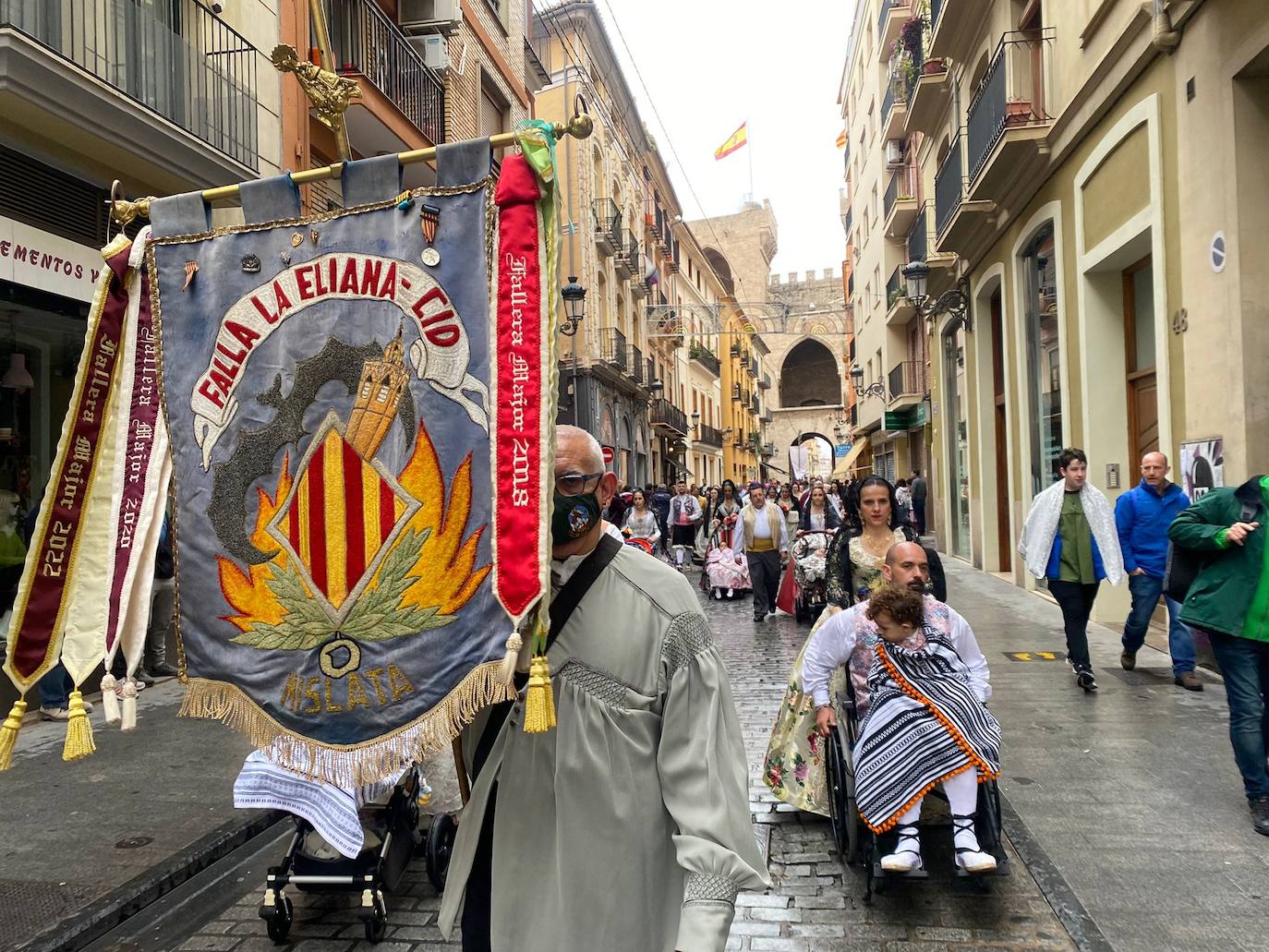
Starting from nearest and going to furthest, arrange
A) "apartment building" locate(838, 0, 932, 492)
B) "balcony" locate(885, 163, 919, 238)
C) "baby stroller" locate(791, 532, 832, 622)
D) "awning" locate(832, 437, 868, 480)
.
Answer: "baby stroller" locate(791, 532, 832, 622), "balcony" locate(885, 163, 919, 238), "apartment building" locate(838, 0, 932, 492), "awning" locate(832, 437, 868, 480)

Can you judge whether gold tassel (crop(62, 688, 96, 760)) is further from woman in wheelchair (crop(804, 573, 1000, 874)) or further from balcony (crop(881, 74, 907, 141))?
balcony (crop(881, 74, 907, 141))

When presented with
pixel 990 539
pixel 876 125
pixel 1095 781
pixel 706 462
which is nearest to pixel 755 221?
pixel 706 462

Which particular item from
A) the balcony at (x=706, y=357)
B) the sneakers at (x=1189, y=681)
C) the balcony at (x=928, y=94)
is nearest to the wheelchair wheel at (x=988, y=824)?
the sneakers at (x=1189, y=681)

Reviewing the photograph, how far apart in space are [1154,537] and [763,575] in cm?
511

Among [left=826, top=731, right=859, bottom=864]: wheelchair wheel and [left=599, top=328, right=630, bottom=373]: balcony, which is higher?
[left=599, top=328, right=630, bottom=373]: balcony

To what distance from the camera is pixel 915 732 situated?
3826 millimetres

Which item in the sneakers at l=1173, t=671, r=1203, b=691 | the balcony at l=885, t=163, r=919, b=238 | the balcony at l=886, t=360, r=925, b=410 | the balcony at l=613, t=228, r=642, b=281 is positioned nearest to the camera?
the sneakers at l=1173, t=671, r=1203, b=691

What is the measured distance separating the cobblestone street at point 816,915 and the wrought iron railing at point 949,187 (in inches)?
476

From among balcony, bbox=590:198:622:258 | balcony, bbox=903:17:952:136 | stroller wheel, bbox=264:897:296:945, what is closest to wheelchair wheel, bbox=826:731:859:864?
stroller wheel, bbox=264:897:296:945

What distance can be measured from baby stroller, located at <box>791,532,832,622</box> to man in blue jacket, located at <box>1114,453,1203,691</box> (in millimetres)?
3755

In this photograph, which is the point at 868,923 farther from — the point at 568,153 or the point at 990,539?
the point at 568,153

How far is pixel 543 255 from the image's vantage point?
2.23 metres

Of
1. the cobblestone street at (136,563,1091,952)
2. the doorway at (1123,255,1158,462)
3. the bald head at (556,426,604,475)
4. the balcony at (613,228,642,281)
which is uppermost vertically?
the balcony at (613,228,642,281)

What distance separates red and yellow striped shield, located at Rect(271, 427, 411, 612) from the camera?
90.0 inches
